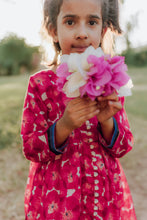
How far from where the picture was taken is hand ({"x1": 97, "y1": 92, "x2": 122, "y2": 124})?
50.3 inches

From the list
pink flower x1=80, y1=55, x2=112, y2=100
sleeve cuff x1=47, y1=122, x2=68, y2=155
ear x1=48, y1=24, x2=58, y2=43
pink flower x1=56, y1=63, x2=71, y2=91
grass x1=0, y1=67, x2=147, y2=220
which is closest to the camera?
pink flower x1=80, y1=55, x2=112, y2=100

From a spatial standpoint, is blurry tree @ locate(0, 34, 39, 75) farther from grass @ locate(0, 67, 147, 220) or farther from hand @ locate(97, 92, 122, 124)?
hand @ locate(97, 92, 122, 124)

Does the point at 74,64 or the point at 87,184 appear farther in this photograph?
the point at 87,184

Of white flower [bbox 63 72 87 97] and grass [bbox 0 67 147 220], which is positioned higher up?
white flower [bbox 63 72 87 97]

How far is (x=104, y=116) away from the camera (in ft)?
4.70

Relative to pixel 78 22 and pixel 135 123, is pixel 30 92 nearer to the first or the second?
pixel 78 22

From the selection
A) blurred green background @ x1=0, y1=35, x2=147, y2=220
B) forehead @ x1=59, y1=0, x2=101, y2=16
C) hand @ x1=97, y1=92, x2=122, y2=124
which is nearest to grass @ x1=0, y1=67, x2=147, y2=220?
blurred green background @ x1=0, y1=35, x2=147, y2=220

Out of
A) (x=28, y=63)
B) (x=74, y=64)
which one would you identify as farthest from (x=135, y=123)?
(x=28, y=63)

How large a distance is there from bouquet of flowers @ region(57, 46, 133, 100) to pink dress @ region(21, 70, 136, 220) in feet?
1.25

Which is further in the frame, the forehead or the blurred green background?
the blurred green background

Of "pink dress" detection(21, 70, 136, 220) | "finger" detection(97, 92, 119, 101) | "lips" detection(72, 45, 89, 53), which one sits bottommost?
"pink dress" detection(21, 70, 136, 220)

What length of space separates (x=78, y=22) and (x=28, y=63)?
35.4m

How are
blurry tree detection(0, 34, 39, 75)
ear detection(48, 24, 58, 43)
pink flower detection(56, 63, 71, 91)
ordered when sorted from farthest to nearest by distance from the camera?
blurry tree detection(0, 34, 39, 75) → ear detection(48, 24, 58, 43) → pink flower detection(56, 63, 71, 91)

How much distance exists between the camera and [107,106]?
1.40 m
